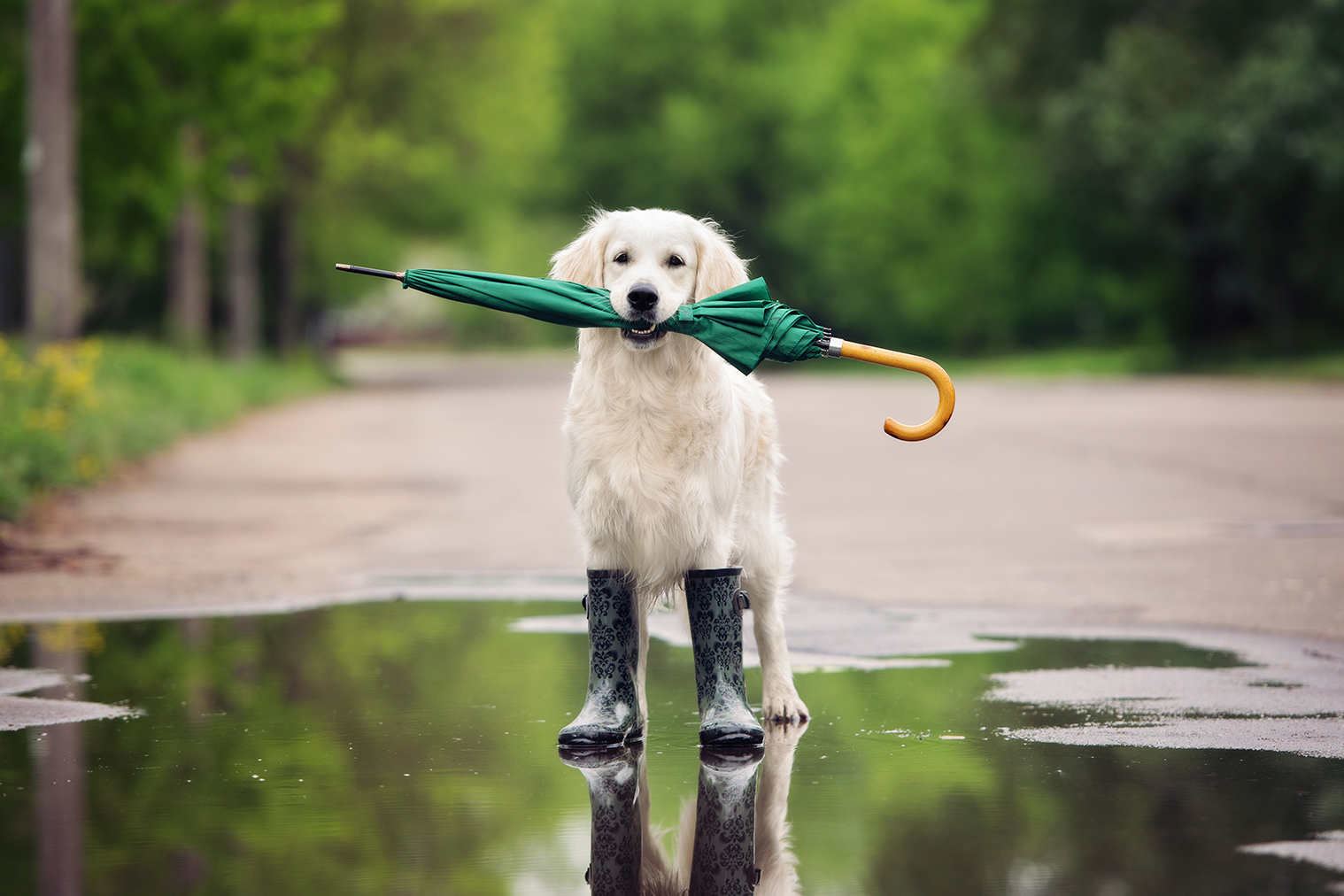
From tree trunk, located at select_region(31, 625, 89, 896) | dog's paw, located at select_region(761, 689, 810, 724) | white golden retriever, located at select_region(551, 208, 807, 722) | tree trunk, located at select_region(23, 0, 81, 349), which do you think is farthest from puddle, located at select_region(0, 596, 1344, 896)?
tree trunk, located at select_region(23, 0, 81, 349)

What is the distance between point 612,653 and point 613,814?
3.11 feet

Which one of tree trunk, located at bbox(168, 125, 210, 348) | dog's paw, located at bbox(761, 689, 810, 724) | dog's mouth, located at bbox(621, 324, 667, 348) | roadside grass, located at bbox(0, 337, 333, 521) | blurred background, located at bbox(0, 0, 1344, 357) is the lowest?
dog's paw, located at bbox(761, 689, 810, 724)

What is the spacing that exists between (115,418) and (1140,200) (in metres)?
30.6

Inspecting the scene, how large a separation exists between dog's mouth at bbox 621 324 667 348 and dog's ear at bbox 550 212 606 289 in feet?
1.03

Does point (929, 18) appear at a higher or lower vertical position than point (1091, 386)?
higher

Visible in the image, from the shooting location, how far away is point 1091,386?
127 ft

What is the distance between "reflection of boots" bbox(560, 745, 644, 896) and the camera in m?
4.15

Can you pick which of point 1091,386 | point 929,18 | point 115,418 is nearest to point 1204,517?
point 115,418

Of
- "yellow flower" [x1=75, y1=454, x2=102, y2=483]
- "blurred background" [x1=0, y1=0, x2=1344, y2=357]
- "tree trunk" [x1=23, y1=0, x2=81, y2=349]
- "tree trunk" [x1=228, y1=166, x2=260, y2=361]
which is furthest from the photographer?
"tree trunk" [x1=228, y1=166, x2=260, y2=361]

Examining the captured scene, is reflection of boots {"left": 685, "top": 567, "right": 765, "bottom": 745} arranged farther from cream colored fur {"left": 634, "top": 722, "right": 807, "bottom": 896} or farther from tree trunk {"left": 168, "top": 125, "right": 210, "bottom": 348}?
tree trunk {"left": 168, "top": 125, "right": 210, "bottom": 348}

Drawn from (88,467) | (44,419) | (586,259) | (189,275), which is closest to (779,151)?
(189,275)

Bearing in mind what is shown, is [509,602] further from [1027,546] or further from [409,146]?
[409,146]

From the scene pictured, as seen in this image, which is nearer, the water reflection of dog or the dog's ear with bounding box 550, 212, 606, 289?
the water reflection of dog

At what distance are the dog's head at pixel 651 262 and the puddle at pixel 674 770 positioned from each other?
1.43 metres
